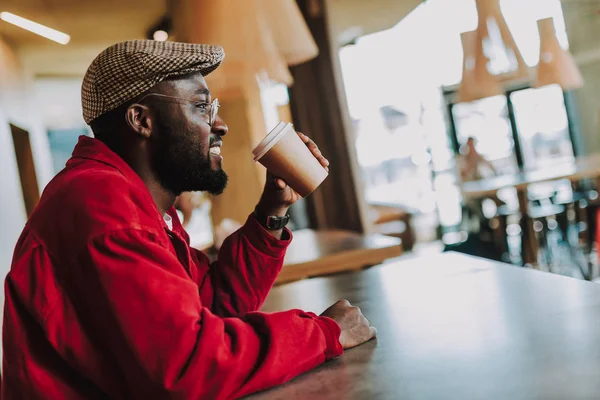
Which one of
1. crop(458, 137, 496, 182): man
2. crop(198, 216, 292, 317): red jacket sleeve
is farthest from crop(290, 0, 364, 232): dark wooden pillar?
crop(458, 137, 496, 182): man

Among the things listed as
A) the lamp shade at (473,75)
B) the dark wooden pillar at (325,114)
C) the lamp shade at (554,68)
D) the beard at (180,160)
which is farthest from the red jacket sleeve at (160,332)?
the lamp shade at (554,68)

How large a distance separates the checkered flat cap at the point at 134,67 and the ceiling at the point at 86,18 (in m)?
5.24

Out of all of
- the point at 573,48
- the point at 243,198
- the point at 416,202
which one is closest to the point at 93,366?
the point at 243,198

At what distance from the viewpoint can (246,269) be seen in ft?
5.16

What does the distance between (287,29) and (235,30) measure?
24 centimetres

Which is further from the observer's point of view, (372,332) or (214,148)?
(214,148)

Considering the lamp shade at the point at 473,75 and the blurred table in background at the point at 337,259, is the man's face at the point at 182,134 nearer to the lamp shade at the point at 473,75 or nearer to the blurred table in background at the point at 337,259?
the blurred table in background at the point at 337,259

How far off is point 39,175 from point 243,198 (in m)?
3.24

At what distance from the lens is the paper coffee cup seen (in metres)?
1.25

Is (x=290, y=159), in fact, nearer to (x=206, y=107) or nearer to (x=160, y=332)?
(x=206, y=107)

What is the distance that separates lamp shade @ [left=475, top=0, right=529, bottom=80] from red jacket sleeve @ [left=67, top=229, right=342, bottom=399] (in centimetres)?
243

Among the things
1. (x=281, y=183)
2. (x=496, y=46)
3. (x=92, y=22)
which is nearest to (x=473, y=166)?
(x=92, y=22)

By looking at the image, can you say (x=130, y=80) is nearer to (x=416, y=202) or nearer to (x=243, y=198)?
(x=243, y=198)

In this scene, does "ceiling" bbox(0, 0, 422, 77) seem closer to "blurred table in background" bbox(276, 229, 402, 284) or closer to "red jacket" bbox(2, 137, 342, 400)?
"blurred table in background" bbox(276, 229, 402, 284)
